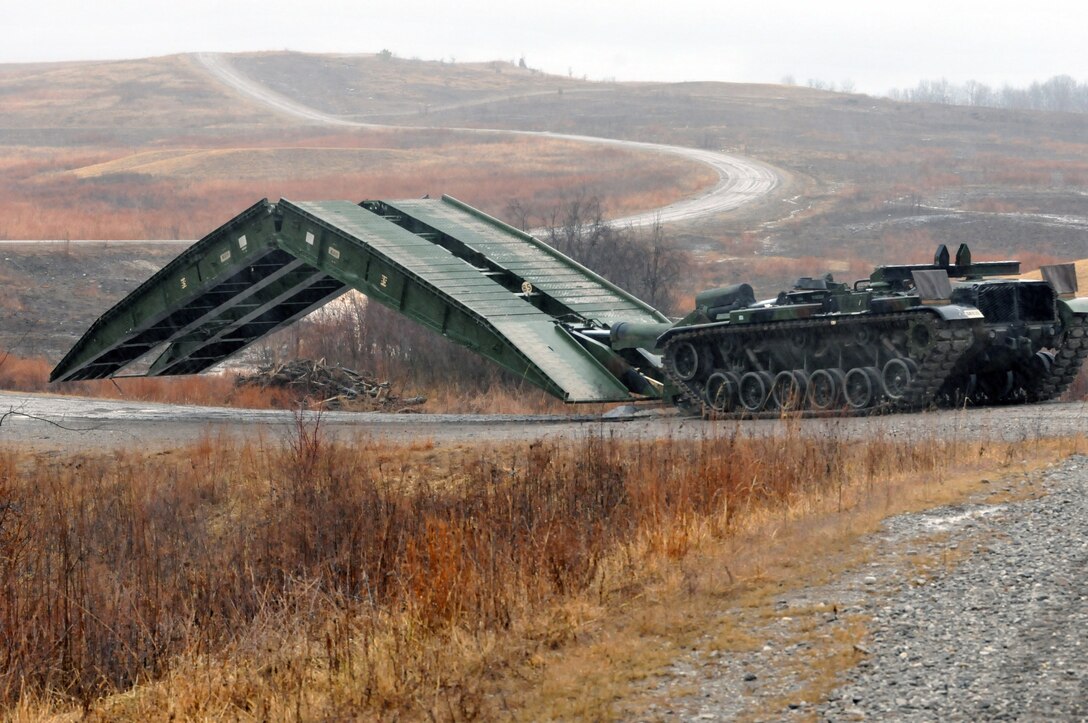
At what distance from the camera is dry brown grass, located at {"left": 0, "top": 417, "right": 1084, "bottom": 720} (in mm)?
7387

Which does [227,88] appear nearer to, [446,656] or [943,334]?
[943,334]

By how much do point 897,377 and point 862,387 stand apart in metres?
0.61

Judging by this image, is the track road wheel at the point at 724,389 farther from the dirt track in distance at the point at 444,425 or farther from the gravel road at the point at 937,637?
the gravel road at the point at 937,637

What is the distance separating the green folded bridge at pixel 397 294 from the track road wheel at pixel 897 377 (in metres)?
3.58

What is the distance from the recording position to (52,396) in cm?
2406

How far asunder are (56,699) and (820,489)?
5.85 metres

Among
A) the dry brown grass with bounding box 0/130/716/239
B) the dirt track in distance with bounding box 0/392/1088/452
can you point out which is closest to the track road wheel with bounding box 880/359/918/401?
the dirt track in distance with bounding box 0/392/1088/452

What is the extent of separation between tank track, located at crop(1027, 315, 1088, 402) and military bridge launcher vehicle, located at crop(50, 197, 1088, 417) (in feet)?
0.08

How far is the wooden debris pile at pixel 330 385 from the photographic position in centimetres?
2522

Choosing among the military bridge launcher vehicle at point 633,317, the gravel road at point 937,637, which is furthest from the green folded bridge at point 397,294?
the gravel road at point 937,637

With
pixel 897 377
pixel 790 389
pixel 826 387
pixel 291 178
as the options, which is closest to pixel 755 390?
pixel 790 389

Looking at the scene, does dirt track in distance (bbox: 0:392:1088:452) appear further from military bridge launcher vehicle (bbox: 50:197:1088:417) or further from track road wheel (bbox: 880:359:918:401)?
military bridge launcher vehicle (bbox: 50:197:1088:417)

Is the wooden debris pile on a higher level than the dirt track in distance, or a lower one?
lower

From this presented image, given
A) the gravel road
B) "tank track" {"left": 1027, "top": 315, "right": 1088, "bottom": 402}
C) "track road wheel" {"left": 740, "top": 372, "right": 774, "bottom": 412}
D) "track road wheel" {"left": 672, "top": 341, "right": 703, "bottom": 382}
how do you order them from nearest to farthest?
1. the gravel road
2. "tank track" {"left": 1027, "top": 315, "right": 1088, "bottom": 402}
3. "track road wheel" {"left": 740, "top": 372, "right": 774, "bottom": 412}
4. "track road wheel" {"left": 672, "top": 341, "right": 703, "bottom": 382}
